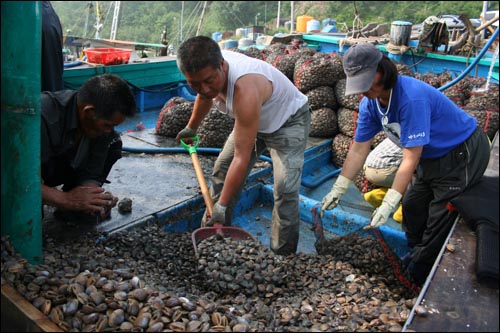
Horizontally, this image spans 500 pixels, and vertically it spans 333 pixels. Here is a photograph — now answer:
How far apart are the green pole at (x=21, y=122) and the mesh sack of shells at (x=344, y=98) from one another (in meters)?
4.17

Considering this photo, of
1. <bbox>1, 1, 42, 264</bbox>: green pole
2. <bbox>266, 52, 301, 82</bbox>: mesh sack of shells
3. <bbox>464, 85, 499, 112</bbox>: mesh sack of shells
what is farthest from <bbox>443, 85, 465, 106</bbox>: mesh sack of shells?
<bbox>1, 1, 42, 264</bbox>: green pole

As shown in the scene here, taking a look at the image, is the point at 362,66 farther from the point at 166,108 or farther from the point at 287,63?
the point at 287,63

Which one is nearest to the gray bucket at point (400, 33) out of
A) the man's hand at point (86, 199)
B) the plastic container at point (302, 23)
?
the man's hand at point (86, 199)

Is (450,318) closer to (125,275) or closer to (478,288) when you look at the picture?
(478,288)

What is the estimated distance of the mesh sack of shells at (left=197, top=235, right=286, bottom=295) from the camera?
2.59 meters

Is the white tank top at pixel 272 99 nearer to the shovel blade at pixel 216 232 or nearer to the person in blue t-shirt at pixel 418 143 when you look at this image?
the person in blue t-shirt at pixel 418 143

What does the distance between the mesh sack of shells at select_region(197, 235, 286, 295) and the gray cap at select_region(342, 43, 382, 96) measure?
3.75ft

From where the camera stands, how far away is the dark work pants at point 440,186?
274 centimetres

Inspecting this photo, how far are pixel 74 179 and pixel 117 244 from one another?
53 cm

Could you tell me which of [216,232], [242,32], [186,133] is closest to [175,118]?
[186,133]

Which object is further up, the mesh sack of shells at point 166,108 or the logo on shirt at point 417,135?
the logo on shirt at point 417,135

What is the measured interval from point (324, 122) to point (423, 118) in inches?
124

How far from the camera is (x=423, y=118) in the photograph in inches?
99.7

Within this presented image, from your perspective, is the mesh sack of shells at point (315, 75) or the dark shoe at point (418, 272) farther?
the mesh sack of shells at point (315, 75)
